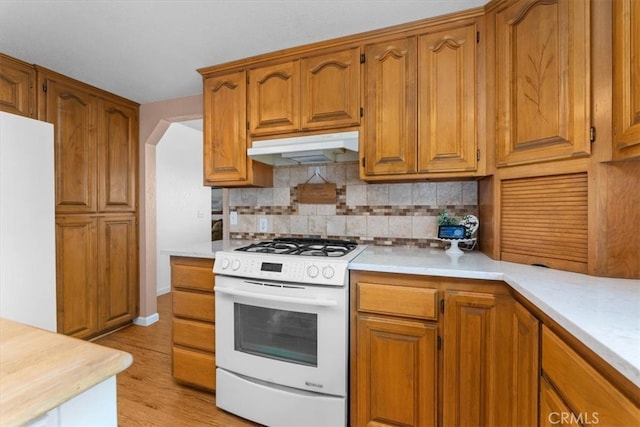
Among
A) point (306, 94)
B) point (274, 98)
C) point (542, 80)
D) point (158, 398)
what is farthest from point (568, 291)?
point (158, 398)

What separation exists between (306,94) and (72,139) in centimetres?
208

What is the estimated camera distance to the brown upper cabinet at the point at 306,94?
1860mm

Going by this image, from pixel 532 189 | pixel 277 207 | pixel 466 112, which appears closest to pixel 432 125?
pixel 466 112

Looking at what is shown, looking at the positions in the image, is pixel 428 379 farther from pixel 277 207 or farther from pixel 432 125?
pixel 277 207

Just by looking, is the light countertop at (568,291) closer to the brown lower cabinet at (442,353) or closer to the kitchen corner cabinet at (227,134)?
the brown lower cabinet at (442,353)

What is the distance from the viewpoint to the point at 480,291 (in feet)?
4.41

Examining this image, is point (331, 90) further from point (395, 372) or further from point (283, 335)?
point (395, 372)

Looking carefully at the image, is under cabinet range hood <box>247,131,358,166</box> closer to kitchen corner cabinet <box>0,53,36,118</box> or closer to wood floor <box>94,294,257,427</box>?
wood floor <box>94,294,257,427</box>

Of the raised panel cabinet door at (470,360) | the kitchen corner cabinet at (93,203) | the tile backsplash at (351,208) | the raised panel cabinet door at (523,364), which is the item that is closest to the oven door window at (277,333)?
the raised panel cabinet door at (470,360)

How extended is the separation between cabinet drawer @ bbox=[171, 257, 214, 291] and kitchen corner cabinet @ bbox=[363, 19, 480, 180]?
1.18m

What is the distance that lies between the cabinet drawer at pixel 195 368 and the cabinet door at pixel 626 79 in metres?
2.30

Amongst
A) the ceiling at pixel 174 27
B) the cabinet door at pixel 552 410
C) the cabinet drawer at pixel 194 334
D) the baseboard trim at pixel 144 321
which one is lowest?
the baseboard trim at pixel 144 321

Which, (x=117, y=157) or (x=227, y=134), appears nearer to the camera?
(x=227, y=134)

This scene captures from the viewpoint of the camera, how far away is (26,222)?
1755 mm
